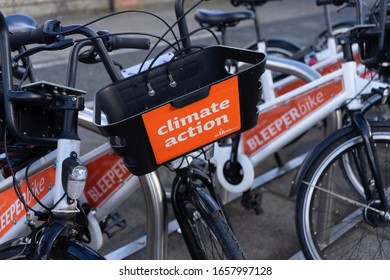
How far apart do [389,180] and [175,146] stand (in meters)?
1.80

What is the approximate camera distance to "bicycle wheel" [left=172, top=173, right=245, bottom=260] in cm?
203

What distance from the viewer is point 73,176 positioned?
1.82 m

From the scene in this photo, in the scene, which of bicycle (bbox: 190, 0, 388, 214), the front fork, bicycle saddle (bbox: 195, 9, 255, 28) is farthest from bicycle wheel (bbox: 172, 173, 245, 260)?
bicycle saddle (bbox: 195, 9, 255, 28)

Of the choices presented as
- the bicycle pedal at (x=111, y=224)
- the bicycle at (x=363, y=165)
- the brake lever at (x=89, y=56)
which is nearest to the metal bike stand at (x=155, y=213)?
the bicycle pedal at (x=111, y=224)

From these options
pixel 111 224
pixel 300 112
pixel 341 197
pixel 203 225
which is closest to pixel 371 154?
pixel 341 197

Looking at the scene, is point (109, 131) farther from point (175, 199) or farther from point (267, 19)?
point (267, 19)

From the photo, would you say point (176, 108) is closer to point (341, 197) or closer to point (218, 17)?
point (341, 197)

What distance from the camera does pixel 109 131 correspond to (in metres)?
1.66

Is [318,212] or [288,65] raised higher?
[288,65]

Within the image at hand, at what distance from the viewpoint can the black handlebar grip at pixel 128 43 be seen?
2.06 meters

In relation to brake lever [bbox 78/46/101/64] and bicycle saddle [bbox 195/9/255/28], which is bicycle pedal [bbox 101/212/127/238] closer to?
brake lever [bbox 78/46/101/64]

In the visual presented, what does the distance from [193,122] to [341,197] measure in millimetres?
1275
